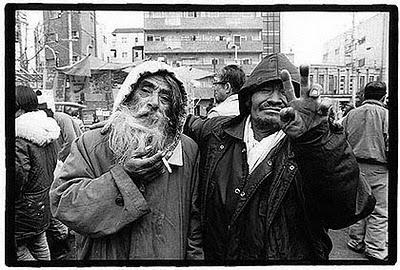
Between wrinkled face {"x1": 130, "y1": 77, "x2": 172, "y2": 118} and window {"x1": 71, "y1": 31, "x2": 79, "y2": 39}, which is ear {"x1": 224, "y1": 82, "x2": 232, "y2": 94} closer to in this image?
wrinkled face {"x1": 130, "y1": 77, "x2": 172, "y2": 118}

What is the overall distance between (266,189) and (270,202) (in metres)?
0.05

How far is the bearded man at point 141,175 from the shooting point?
198cm

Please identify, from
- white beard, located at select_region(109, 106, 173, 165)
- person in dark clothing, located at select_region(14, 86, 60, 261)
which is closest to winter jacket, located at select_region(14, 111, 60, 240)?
person in dark clothing, located at select_region(14, 86, 60, 261)

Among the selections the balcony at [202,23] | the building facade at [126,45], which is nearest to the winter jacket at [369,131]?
the balcony at [202,23]

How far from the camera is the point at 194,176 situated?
2062 mm

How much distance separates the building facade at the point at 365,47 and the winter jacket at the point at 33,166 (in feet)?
4.24

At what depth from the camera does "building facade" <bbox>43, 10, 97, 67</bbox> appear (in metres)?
2.25

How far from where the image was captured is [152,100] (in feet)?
6.72

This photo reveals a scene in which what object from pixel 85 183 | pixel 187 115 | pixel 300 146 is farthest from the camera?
pixel 187 115

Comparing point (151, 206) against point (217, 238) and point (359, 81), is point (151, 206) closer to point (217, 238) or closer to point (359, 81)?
point (217, 238)

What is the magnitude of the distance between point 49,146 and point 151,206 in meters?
0.56

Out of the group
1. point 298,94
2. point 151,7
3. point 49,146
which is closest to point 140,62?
point 151,7

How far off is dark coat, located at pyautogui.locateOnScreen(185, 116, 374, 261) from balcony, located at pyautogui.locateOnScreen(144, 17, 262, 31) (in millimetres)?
479

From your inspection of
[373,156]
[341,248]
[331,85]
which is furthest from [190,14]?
[341,248]
